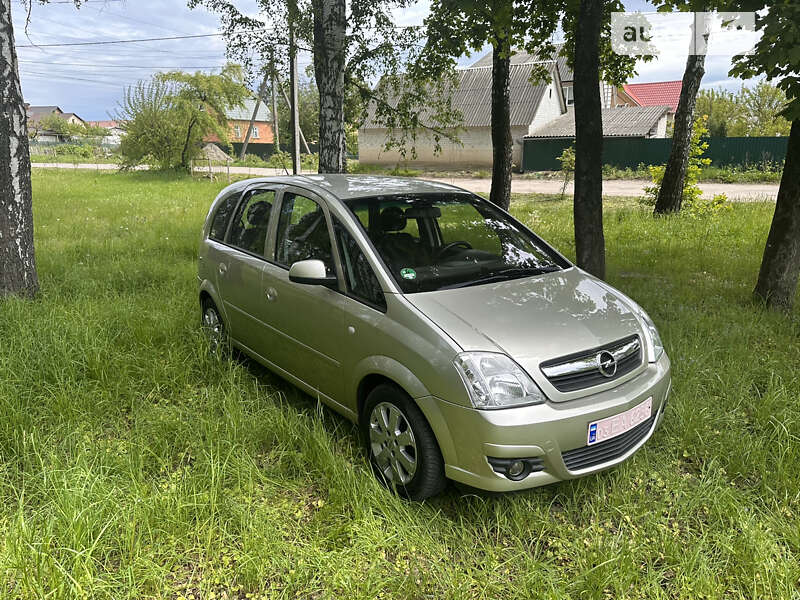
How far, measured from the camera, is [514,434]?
2.67 metres

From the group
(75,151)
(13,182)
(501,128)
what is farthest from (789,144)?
(75,151)

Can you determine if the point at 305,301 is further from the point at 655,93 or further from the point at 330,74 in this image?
the point at 655,93

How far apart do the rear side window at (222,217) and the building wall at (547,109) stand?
105ft

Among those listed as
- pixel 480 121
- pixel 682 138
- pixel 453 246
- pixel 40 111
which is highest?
pixel 40 111

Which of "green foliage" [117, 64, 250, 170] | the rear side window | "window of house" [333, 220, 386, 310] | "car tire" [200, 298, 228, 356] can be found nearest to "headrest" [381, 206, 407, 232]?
"window of house" [333, 220, 386, 310]

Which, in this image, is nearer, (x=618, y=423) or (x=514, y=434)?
(x=514, y=434)

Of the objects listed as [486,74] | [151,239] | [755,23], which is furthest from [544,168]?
[755,23]

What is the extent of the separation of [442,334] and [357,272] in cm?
82

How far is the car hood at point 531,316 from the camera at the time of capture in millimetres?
2869

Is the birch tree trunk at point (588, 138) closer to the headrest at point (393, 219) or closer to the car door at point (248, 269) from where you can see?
the headrest at point (393, 219)

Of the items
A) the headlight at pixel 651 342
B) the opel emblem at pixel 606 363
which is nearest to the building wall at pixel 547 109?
the headlight at pixel 651 342

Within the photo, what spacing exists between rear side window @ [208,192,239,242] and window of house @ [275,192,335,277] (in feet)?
3.01

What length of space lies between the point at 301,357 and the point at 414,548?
1.55 m

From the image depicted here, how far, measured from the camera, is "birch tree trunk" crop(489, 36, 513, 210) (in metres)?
10.1
